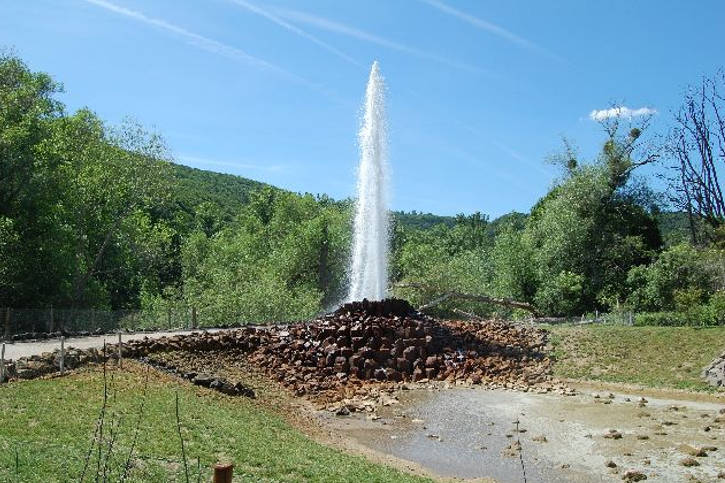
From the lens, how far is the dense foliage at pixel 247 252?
29.2 metres

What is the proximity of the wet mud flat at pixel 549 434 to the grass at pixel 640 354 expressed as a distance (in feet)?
8.10

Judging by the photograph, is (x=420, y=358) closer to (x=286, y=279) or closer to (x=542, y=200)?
(x=286, y=279)

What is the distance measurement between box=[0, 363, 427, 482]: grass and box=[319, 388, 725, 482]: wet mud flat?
2.42 m

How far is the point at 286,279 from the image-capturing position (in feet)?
163

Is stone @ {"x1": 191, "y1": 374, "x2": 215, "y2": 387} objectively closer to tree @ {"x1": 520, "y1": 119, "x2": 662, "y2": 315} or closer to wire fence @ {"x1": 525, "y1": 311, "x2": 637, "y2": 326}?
wire fence @ {"x1": 525, "y1": 311, "x2": 637, "y2": 326}

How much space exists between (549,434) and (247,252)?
141 ft

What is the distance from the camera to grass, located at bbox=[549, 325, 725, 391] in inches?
908

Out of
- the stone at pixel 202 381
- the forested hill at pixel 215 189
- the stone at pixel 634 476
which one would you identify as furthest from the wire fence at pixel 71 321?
the forested hill at pixel 215 189

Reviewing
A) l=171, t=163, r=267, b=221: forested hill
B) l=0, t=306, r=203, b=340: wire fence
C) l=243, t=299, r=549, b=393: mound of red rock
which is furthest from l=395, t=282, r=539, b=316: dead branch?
l=171, t=163, r=267, b=221: forested hill

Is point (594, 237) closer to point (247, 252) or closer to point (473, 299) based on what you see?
point (473, 299)

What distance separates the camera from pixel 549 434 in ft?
51.1

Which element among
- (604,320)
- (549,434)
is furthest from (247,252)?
(549,434)

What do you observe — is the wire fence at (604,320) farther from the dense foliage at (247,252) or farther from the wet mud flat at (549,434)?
the wet mud flat at (549,434)

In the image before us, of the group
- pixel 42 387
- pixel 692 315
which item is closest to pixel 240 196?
pixel 692 315
